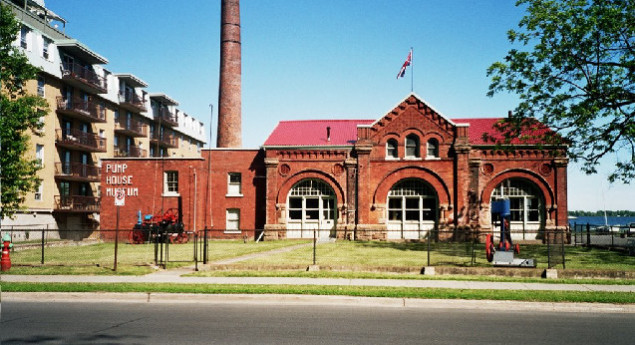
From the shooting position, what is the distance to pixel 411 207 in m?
33.8

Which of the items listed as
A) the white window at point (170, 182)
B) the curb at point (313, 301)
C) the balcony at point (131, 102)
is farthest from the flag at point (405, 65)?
the balcony at point (131, 102)

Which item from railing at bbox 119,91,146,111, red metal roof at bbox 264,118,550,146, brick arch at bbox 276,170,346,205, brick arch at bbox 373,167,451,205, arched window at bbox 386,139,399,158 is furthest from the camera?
railing at bbox 119,91,146,111

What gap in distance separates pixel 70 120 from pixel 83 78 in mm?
3824

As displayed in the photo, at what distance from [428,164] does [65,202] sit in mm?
30195

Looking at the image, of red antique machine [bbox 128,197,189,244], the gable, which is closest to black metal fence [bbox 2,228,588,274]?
red antique machine [bbox 128,197,189,244]

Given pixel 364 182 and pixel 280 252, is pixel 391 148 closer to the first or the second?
pixel 364 182

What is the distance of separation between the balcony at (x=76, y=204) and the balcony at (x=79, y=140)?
14.2ft

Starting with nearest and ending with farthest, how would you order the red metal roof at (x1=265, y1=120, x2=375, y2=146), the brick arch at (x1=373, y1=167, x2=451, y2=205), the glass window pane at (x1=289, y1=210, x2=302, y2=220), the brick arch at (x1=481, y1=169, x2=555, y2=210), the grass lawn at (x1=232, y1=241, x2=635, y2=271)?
the grass lawn at (x1=232, y1=241, x2=635, y2=271), the brick arch at (x1=481, y1=169, x2=555, y2=210), the brick arch at (x1=373, y1=167, x2=451, y2=205), the glass window pane at (x1=289, y1=210, x2=302, y2=220), the red metal roof at (x1=265, y1=120, x2=375, y2=146)

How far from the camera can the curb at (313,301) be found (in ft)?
37.0

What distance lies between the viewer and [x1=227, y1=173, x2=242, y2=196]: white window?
3525 cm

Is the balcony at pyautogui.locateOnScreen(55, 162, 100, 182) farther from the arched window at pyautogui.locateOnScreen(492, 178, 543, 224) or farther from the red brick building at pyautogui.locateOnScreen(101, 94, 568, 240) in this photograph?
the arched window at pyautogui.locateOnScreen(492, 178, 543, 224)

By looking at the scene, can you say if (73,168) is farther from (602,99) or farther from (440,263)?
(602,99)

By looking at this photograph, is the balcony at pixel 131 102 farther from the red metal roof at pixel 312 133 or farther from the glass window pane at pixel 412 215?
the glass window pane at pixel 412 215

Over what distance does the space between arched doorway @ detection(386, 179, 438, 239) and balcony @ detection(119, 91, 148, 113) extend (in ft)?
108
